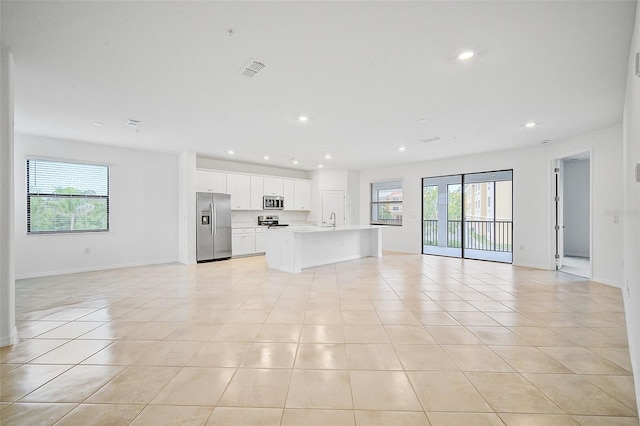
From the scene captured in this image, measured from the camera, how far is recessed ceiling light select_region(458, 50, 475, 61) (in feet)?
8.30

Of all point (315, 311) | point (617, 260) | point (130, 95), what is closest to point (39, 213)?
point (130, 95)

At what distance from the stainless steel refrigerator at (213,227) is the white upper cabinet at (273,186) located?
134 centimetres

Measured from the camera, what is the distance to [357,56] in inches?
103

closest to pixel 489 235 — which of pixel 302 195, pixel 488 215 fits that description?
pixel 488 215

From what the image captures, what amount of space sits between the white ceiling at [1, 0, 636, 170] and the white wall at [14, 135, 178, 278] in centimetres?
87

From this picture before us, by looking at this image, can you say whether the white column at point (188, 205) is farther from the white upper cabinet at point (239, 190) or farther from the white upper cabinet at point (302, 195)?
the white upper cabinet at point (302, 195)

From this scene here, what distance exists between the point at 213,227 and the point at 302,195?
3257 millimetres

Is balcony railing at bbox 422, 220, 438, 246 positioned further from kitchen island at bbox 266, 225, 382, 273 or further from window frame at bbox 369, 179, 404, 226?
kitchen island at bbox 266, 225, 382, 273

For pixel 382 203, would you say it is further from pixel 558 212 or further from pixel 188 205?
pixel 188 205

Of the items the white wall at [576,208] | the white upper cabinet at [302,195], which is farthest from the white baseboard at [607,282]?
the white upper cabinet at [302,195]

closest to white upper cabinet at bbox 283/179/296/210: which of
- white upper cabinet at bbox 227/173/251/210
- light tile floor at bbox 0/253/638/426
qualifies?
white upper cabinet at bbox 227/173/251/210

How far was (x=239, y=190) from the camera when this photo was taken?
790 cm

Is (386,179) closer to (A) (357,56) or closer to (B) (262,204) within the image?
(B) (262,204)

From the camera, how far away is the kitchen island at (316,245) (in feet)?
18.8
